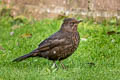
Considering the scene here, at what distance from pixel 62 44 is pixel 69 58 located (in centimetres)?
89

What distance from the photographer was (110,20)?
8.41 metres

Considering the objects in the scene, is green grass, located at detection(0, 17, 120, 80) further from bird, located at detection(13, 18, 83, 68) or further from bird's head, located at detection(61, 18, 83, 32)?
bird's head, located at detection(61, 18, 83, 32)

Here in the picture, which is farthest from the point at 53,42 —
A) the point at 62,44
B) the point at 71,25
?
the point at 71,25

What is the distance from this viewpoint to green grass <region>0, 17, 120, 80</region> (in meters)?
5.21

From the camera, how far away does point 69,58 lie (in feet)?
21.5

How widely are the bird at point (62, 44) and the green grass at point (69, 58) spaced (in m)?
0.20

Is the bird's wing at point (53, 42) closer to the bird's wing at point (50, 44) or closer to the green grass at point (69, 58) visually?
the bird's wing at point (50, 44)

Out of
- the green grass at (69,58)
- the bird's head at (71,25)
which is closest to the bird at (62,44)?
the bird's head at (71,25)

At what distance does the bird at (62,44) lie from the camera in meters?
5.69

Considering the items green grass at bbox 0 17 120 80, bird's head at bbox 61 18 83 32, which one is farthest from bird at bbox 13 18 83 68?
green grass at bbox 0 17 120 80

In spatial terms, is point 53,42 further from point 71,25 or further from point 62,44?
point 71,25

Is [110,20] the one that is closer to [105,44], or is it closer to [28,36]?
[105,44]

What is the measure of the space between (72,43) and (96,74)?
70 cm

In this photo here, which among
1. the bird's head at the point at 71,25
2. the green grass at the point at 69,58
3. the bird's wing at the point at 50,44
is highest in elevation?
the bird's head at the point at 71,25
